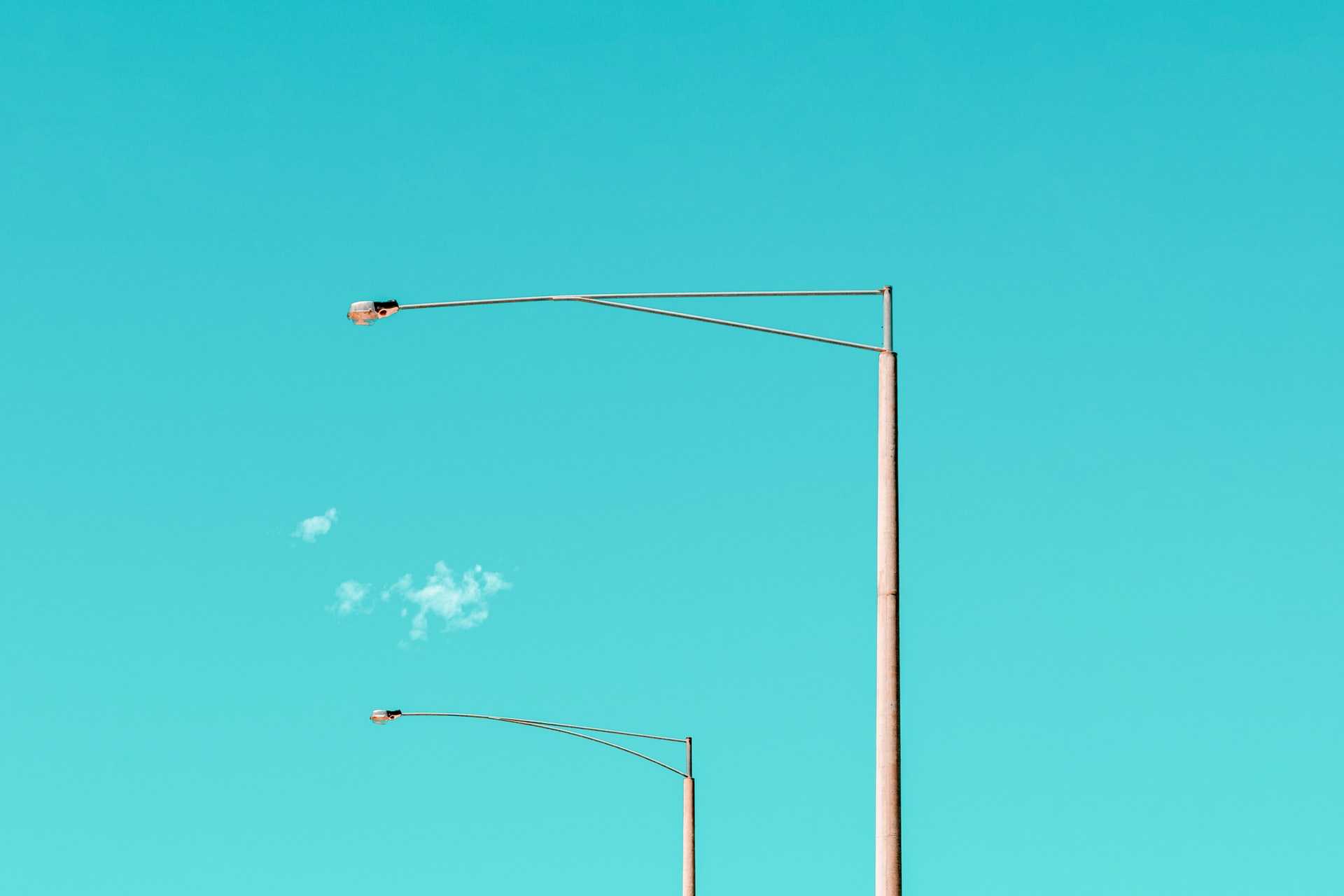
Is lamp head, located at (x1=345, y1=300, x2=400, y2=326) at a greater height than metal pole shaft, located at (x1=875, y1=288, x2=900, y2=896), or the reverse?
lamp head, located at (x1=345, y1=300, x2=400, y2=326)

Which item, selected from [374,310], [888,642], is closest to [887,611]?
[888,642]

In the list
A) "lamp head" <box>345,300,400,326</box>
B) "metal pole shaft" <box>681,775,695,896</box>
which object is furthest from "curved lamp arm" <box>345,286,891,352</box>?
"metal pole shaft" <box>681,775,695,896</box>

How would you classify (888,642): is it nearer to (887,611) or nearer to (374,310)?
(887,611)

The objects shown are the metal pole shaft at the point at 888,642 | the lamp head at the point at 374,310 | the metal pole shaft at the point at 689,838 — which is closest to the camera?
the metal pole shaft at the point at 888,642

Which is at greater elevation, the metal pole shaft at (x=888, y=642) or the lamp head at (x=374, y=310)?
the lamp head at (x=374, y=310)

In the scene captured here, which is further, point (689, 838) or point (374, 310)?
point (689, 838)

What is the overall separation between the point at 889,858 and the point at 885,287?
4397 millimetres

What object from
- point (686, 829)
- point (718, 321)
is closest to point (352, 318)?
point (718, 321)

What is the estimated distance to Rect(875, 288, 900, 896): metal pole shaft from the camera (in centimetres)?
1182

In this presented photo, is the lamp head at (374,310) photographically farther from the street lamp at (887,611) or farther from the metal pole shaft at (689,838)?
the metal pole shaft at (689,838)

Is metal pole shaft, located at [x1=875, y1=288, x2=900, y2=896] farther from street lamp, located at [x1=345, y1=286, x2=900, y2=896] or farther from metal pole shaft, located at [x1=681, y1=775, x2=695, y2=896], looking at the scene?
metal pole shaft, located at [x1=681, y1=775, x2=695, y2=896]

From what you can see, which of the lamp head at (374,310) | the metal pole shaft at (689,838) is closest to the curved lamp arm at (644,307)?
the lamp head at (374,310)

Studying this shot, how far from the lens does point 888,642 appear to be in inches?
490

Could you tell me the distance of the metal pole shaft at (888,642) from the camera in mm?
11820
